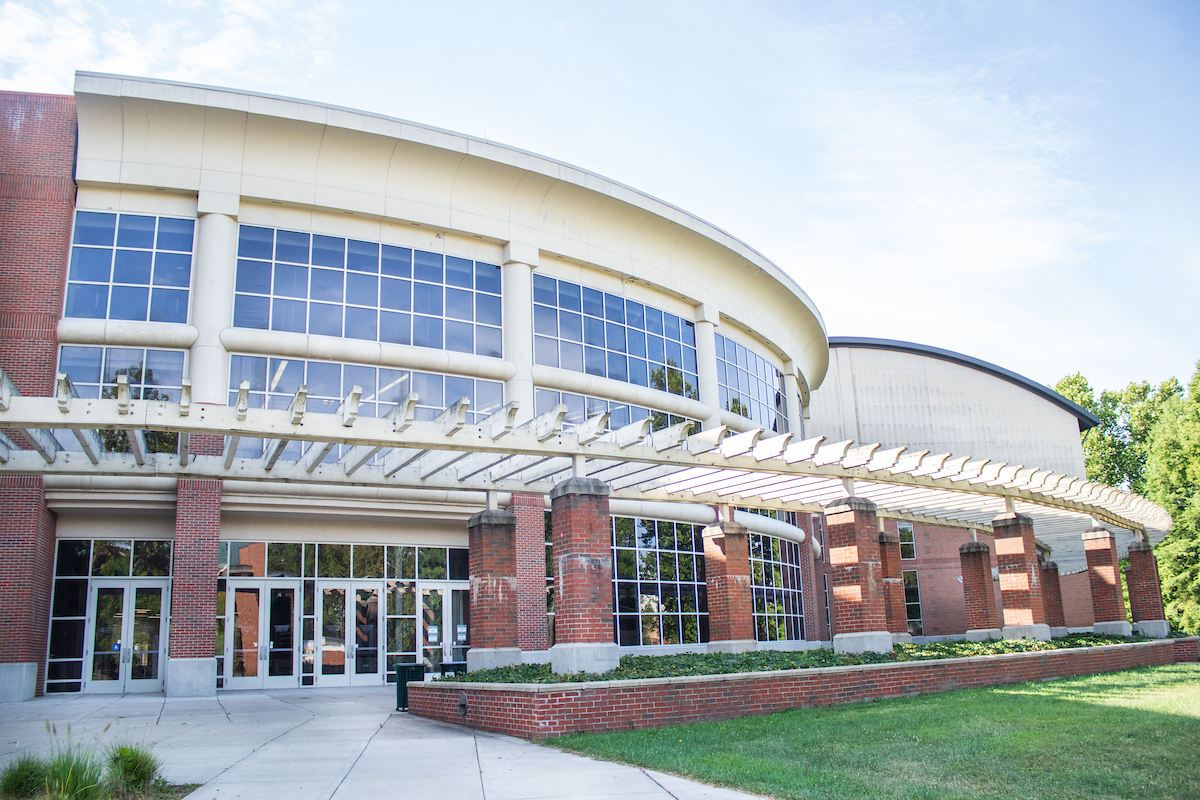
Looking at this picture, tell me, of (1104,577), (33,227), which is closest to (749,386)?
(1104,577)

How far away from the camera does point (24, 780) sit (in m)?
7.50

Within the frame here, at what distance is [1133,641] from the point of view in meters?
21.1

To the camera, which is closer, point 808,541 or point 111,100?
point 111,100

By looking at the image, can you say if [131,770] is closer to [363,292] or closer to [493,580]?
[493,580]

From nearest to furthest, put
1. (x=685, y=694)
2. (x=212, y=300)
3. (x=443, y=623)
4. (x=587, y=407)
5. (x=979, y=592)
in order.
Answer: (x=685, y=694) → (x=212, y=300) → (x=979, y=592) → (x=443, y=623) → (x=587, y=407)

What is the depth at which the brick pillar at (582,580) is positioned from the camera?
12445mm

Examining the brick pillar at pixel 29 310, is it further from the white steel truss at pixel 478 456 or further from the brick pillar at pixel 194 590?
the brick pillar at pixel 194 590

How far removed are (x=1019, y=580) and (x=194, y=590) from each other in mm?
17939

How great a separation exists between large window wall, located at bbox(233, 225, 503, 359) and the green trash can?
29.2ft

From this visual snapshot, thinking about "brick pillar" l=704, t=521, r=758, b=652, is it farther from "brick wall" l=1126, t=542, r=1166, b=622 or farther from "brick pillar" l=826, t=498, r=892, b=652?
"brick wall" l=1126, t=542, r=1166, b=622

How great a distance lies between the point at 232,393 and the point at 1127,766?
1887cm

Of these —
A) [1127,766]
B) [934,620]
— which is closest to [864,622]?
[1127,766]

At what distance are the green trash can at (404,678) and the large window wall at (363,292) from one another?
8.91m

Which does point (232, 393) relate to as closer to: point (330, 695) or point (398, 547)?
point (398, 547)
